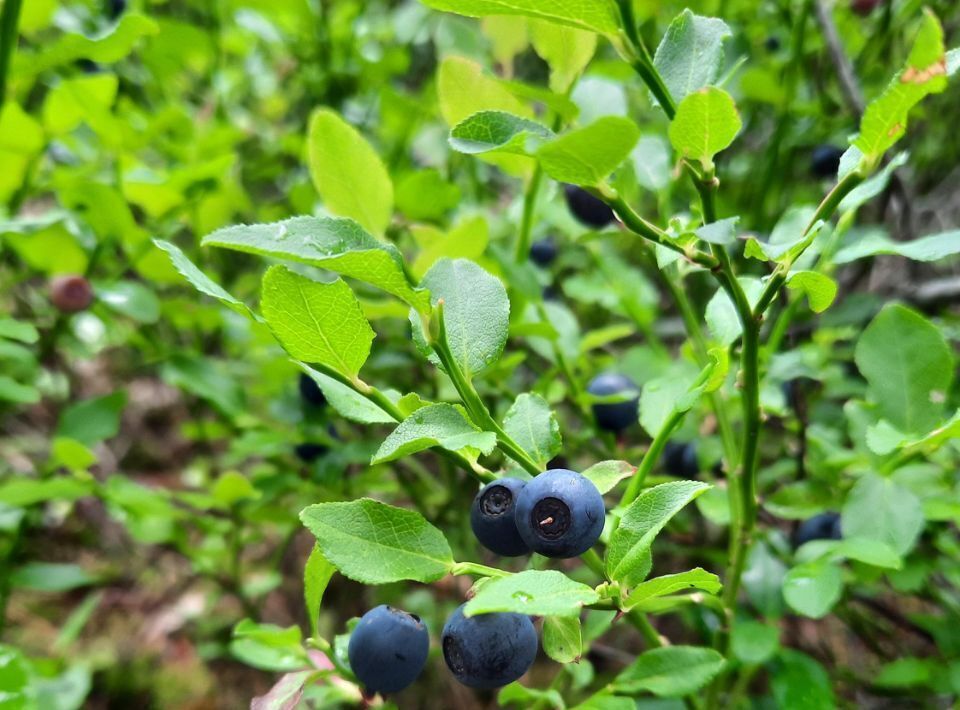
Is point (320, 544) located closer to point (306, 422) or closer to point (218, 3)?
point (306, 422)

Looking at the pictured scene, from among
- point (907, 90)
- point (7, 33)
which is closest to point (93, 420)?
point (7, 33)

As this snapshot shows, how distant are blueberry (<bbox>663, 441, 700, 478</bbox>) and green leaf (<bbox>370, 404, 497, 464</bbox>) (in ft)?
2.28

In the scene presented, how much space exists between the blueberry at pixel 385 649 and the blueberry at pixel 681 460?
0.64 meters

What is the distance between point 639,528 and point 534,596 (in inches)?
4.6

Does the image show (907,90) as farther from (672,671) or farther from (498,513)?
(672,671)

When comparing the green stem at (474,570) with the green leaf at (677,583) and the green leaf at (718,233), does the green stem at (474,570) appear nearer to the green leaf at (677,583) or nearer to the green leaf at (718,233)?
the green leaf at (677,583)

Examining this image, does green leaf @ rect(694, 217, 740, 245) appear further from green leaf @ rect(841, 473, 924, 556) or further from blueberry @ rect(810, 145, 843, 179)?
blueberry @ rect(810, 145, 843, 179)

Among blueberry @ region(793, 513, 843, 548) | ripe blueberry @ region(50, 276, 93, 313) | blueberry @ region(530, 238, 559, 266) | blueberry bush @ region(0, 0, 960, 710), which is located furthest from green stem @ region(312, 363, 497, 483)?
blueberry @ region(530, 238, 559, 266)

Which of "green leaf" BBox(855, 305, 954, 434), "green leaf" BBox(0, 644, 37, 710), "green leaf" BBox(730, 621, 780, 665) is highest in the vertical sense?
"green leaf" BBox(855, 305, 954, 434)

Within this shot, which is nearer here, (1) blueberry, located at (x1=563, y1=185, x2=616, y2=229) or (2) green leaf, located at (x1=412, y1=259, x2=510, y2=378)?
(2) green leaf, located at (x1=412, y1=259, x2=510, y2=378)

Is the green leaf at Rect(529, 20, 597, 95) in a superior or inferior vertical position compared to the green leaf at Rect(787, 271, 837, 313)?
superior

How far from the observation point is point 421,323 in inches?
25.9

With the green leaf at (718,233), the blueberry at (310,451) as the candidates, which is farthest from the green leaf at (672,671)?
the blueberry at (310,451)

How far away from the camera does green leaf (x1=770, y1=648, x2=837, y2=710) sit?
41.5 inches
